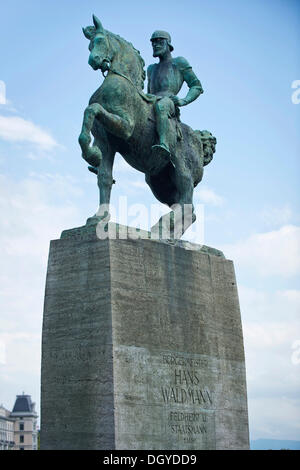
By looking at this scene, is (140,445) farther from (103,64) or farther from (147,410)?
(103,64)

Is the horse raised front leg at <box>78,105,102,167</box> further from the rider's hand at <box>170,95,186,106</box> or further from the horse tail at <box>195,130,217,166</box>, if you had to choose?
the horse tail at <box>195,130,217,166</box>

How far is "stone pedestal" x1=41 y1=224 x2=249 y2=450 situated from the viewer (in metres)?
12.6

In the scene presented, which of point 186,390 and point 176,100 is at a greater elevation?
point 176,100

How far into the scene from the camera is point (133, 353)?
13.0 m

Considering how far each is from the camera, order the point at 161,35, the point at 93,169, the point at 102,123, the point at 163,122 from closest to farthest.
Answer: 1. the point at 102,123
2. the point at 93,169
3. the point at 163,122
4. the point at 161,35

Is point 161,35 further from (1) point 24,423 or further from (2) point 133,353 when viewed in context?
(1) point 24,423

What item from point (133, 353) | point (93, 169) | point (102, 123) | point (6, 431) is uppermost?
point (6, 431)

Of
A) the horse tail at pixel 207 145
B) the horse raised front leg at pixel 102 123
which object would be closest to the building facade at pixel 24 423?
the horse tail at pixel 207 145

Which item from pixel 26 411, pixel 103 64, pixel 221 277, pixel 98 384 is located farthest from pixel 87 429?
pixel 26 411

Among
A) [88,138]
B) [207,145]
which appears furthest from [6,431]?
[88,138]

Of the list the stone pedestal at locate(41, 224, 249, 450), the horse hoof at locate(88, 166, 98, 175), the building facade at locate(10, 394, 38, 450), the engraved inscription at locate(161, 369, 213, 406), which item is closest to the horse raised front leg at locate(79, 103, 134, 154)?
the horse hoof at locate(88, 166, 98, 175)

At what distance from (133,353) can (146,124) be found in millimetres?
4026

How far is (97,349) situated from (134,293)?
1.15 m

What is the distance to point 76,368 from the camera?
12.9m
